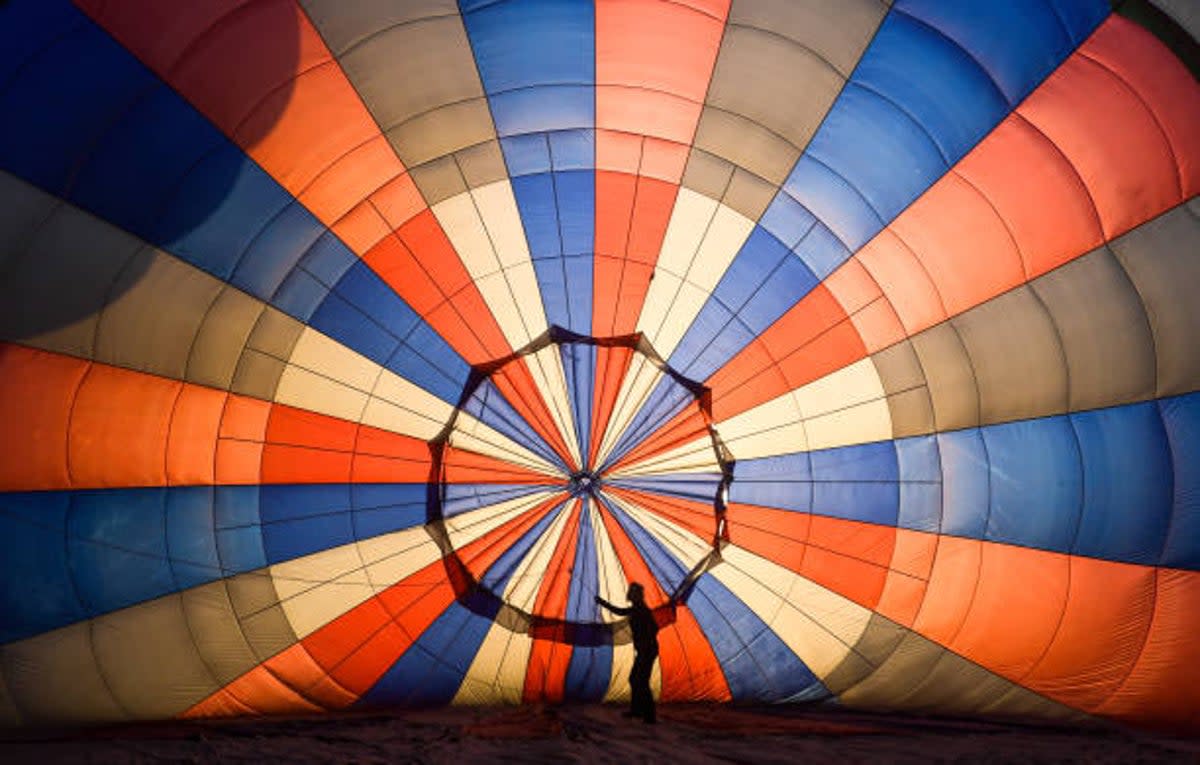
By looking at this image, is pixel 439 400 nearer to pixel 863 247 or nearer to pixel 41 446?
pixel 41 446

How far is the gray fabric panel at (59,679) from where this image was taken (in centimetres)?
428

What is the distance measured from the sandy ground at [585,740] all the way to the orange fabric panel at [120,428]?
122 centimetres

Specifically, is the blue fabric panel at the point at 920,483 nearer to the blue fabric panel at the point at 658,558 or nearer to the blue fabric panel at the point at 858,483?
the blue fabric panel at the point at 858,483

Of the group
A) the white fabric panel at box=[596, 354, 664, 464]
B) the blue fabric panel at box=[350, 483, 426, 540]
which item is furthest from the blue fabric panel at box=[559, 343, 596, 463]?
the blue fabric panel at box=[350, 483, 426, 540]

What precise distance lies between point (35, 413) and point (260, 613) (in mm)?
1460

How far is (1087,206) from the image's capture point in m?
4.33

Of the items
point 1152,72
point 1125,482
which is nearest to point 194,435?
point 1125,482

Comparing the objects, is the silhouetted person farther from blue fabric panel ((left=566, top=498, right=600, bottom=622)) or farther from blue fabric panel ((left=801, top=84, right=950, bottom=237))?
blue fabric panel ((left=801, top=84, right=950, bottom=237))

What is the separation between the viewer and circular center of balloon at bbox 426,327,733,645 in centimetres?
478

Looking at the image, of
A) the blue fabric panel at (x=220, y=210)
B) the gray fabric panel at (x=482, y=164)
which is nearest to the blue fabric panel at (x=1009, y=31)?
the gray fabric panel at (x=482, y=164)

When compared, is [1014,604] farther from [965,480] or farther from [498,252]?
[498,252]

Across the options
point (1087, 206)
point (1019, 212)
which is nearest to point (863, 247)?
point (1019, 212)

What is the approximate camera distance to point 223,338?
4.47 meters

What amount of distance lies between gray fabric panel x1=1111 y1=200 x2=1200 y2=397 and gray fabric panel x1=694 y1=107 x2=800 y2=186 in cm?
169
